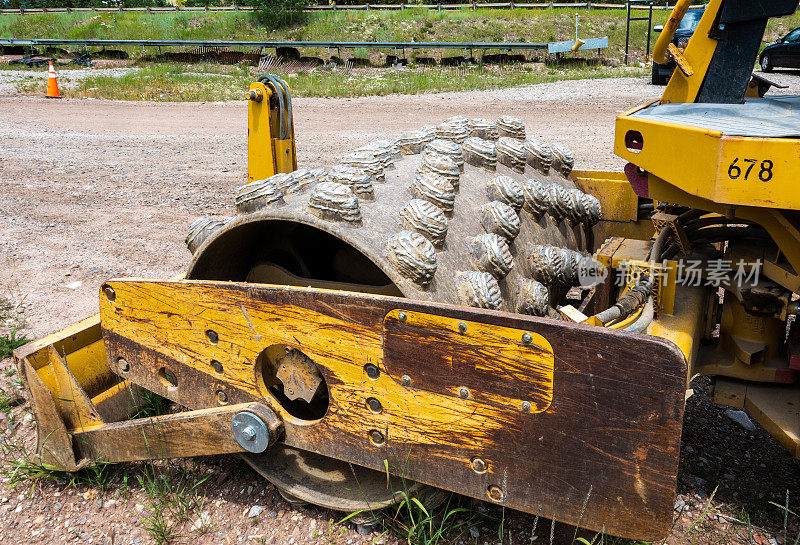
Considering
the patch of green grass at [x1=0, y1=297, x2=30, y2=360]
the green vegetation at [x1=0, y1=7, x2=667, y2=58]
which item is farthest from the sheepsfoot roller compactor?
the green vegetation at [x1=0, y1=7, x2=667, y2=58]

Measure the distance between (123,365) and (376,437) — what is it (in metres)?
0.99

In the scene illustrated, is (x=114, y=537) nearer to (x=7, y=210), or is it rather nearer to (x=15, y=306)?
(x=15, y=306)

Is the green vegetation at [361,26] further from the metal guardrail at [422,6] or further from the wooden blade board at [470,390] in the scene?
the wooden blade board at [470,390]

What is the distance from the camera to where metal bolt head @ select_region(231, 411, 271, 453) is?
203cm

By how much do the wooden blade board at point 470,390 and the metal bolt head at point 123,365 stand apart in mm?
268

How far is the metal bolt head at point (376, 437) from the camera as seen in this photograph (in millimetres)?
1929

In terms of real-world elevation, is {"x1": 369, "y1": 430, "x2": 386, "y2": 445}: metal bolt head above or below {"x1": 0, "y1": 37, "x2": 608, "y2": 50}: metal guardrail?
below

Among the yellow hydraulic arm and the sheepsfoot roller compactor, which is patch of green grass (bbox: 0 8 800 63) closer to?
the yellow hydraulic arm

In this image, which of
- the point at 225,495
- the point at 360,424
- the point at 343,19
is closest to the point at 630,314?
the point at 360,424

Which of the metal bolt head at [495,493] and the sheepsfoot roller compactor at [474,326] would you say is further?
the metal bolt head at [495,493]

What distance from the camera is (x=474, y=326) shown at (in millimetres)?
1689

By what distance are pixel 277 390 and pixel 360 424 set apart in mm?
437

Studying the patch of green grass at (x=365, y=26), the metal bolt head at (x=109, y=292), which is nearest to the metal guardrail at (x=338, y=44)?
the patch of green grass at (x=365, y=26)

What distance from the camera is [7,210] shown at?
20.0ft
